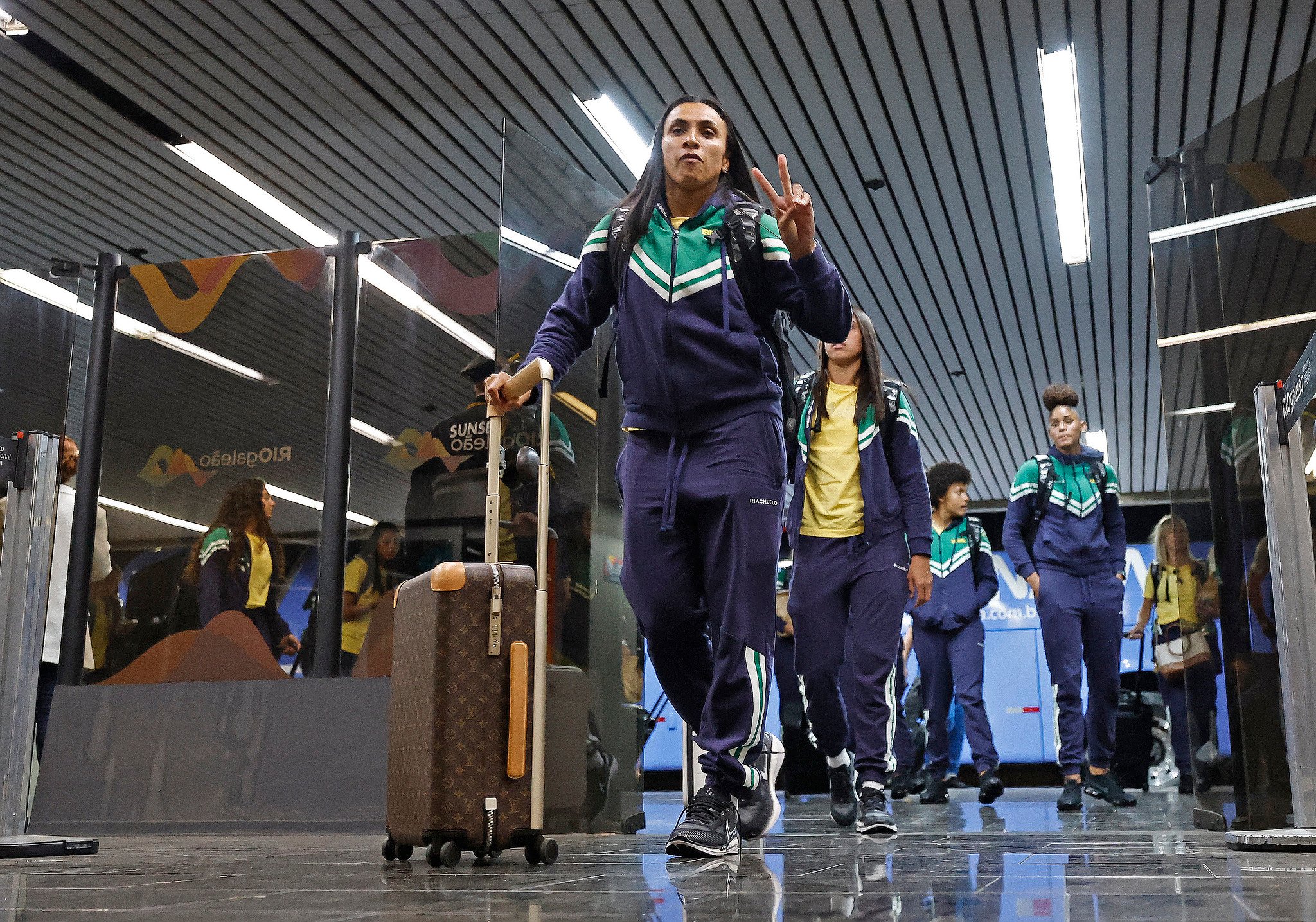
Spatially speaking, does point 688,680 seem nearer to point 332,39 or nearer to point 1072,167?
point 332,39

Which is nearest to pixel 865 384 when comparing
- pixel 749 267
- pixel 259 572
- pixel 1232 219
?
pixel 1232 219

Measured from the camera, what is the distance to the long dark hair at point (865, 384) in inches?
167

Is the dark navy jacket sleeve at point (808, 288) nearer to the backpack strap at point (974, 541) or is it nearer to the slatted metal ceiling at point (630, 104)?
the slatted metal ceiling at point (630, 104)

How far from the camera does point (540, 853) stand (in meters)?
2.52

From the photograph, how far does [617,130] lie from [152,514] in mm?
3544

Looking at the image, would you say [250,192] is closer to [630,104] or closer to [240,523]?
[630,104]

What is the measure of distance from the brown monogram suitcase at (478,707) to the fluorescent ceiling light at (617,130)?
494cm

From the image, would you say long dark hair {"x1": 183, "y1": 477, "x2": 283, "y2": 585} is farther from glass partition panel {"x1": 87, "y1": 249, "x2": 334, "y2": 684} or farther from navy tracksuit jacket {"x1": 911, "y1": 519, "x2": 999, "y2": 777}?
navy tracksuit jacket {"x1": 911, "y1": 519, "x2": 999, "y2": 777}

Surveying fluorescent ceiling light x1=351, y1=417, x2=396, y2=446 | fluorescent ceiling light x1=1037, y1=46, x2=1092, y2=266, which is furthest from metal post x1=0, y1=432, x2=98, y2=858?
fluorescent ceiling light x1=1037, y1=46, x2=1092, y2=266

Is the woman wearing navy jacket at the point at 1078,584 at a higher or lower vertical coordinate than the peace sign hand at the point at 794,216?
lower

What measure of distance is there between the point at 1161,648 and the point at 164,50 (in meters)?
6.72

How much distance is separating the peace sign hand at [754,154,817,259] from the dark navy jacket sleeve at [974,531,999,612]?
4.79 m

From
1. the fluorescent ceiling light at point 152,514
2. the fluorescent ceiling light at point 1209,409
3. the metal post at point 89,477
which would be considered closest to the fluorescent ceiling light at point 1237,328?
the fluorescent ceiling light at point 1209,409

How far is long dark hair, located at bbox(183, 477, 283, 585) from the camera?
600 centimetres
